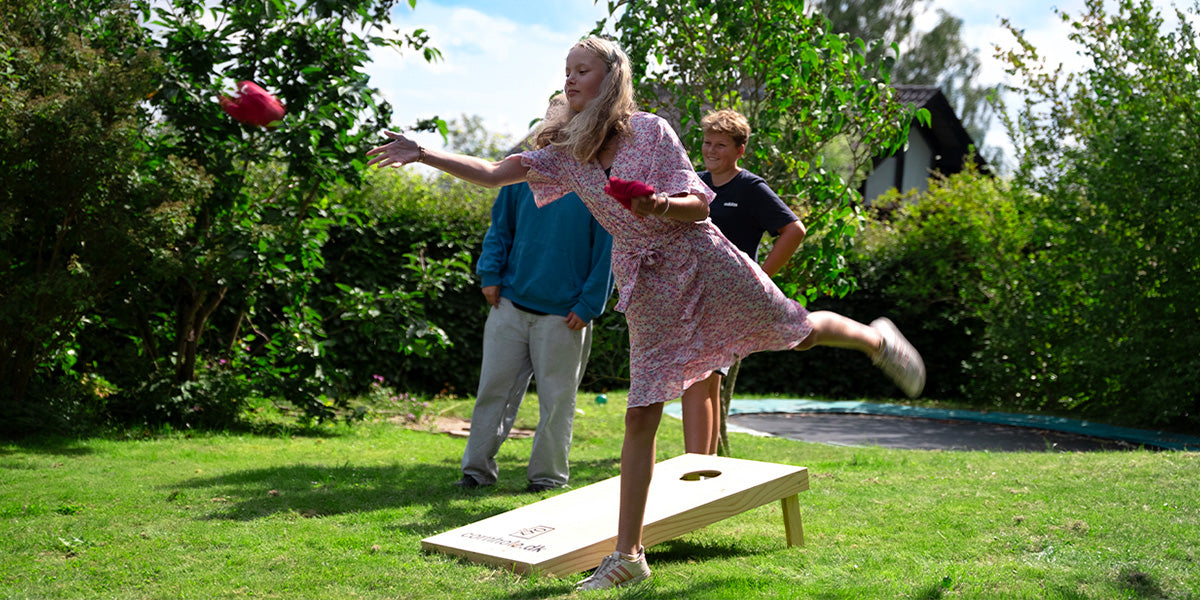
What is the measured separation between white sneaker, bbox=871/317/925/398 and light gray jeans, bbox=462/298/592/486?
1.84 meters

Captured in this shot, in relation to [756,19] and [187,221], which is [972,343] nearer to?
[756,19]

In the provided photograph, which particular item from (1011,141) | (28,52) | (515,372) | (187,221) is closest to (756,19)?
(515,372)

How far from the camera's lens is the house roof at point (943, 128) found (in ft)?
67.0

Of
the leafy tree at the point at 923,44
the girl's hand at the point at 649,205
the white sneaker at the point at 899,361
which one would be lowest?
the white sneaker at the point at 899,361

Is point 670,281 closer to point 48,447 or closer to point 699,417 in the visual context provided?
point 699,417

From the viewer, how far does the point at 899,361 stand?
3.25m

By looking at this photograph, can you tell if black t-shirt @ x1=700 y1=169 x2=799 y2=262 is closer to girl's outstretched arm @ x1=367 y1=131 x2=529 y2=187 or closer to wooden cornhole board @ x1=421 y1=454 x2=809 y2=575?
wooden cornhole board @ x1=421 y1=454 x2=809 y2=575

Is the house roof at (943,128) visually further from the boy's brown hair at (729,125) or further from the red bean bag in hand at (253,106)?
the boy's brown hair at (729,125)

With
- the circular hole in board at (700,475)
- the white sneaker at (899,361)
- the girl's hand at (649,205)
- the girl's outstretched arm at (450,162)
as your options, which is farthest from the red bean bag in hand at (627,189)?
the circular hole in board at (700,475)

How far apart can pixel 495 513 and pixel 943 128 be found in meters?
20.2

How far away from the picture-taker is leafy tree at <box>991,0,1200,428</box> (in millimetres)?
8648

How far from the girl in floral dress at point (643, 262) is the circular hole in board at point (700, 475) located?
94 cm

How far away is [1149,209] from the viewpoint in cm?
873

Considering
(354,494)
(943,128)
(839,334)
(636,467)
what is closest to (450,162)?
(636,467)
